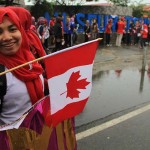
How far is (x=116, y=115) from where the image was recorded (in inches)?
238

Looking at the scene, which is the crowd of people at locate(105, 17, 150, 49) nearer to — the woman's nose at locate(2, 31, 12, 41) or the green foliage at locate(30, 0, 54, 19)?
Answer: the green foliage at locate(30, 0, 54, 19)

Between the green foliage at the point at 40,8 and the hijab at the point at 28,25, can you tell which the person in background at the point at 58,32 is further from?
the hijab at the point at 28,25

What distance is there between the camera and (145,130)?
5.27 m

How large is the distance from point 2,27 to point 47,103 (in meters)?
0.57

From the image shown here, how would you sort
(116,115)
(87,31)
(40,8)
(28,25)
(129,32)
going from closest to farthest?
(28,25) < (116,115) < (87,31) < (40,8) < (129,32)

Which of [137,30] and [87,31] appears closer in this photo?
[87,31]

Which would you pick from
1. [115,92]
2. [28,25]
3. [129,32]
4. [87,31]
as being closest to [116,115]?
[115,92]

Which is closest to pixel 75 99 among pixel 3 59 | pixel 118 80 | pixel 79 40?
pixel 3 59

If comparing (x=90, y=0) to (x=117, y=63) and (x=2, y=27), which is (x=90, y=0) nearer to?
(x=117, y=63)

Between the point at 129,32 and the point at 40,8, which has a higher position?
the point at 40,8

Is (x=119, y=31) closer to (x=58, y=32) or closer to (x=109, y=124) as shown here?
(x=58, y=32)

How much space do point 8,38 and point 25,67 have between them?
0.22 meters

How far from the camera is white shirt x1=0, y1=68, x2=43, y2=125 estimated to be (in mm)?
2246

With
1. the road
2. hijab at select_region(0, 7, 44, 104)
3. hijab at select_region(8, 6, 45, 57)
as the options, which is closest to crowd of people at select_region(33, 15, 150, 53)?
the road
